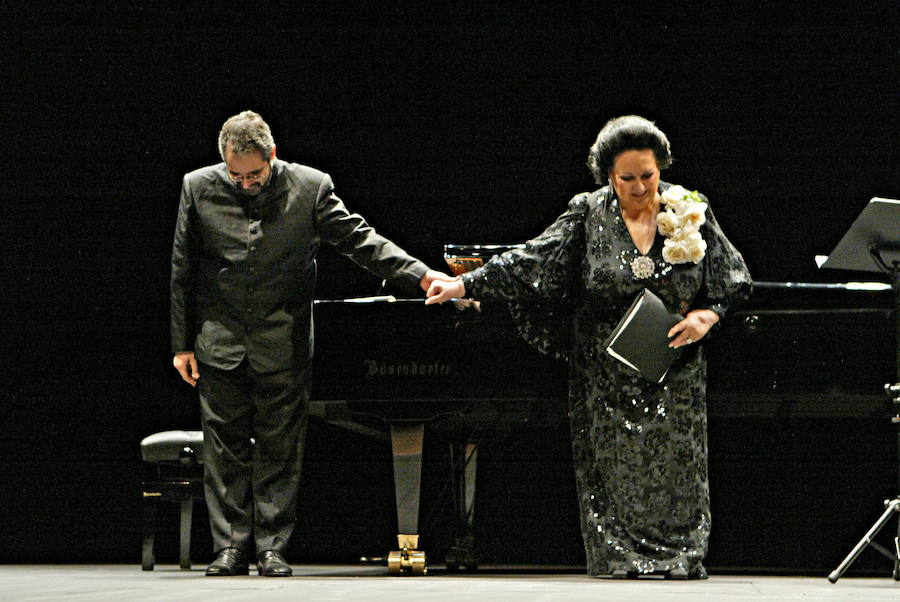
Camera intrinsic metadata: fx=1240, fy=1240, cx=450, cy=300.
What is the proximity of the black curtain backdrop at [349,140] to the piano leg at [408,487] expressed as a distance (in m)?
1.45

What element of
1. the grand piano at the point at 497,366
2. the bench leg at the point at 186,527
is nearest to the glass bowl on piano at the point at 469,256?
the grand piano at the point at 497,366

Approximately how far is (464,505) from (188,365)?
110 cm

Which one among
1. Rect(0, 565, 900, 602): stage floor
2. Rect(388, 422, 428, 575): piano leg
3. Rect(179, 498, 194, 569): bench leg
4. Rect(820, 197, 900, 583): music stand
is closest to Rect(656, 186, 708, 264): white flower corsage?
Rect(820, 197, 900, 583): music stand

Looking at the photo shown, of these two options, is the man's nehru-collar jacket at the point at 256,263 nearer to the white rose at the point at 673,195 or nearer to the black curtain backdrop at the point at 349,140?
the white rose at the point at 673,195

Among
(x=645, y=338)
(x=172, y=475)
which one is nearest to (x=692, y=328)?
(x=645, y=338)

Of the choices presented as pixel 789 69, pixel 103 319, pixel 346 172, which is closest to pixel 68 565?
pixel 103 319

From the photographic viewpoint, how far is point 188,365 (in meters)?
3.60

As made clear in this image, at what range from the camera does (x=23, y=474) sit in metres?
5.21

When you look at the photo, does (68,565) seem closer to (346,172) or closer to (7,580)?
(7,580)

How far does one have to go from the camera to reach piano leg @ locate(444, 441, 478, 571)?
415 centimetres

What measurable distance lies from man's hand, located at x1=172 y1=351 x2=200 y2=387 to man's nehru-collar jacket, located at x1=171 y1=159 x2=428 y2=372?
0.02m

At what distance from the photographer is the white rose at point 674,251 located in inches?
127

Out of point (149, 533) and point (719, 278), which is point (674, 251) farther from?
point (149, 533)

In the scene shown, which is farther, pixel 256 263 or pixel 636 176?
pixel 256 263
